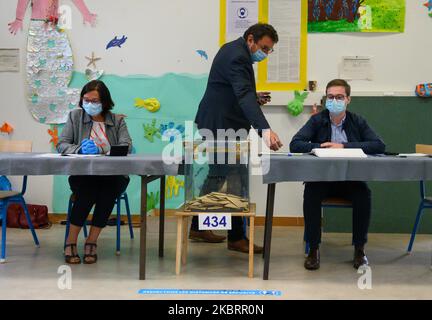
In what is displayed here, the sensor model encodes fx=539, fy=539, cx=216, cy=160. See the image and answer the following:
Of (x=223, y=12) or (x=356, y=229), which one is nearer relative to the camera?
(x=356, y=229)

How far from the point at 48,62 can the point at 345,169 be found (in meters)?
2.99

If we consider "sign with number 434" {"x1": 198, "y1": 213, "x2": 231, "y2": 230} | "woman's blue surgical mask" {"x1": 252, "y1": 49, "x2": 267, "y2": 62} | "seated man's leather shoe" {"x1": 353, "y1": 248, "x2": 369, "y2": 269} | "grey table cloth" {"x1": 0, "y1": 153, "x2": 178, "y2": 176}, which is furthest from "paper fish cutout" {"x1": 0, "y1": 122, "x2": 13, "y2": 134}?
"seated man's leather shoe" {"x1": 353, "y1": 248, "x2": 369, "y2": 269}

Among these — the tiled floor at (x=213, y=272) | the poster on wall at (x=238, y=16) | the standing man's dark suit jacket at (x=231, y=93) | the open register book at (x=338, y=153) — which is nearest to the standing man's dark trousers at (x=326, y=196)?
the tiled floor at (x=213, y=272)

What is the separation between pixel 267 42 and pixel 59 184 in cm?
235

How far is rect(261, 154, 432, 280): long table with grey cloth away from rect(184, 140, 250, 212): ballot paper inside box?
296 millimetres

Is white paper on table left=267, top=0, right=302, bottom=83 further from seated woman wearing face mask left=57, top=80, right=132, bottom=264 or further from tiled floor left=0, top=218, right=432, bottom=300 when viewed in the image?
seated woman wearing face mask left=57, top=80, right=132, bottom=264

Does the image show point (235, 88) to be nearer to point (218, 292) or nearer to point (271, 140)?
point (271, 140)

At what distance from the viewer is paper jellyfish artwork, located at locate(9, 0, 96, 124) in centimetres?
461

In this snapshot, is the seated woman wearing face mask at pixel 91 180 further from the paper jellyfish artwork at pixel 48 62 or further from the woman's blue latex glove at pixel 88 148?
the paper jellyfish artwork at pixel 48 62

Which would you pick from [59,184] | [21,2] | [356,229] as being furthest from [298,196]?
[21,2]

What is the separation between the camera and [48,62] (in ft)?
15.2

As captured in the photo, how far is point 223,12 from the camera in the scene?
4508mm

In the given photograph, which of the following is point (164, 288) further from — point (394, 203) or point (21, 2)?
point (21, 2)
